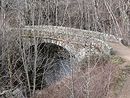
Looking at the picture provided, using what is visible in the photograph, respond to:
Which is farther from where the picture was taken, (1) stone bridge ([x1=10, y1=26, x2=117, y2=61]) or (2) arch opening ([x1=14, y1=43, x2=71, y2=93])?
(2) arch opening ([x1=14, y1=43, x2=71, y2=93])

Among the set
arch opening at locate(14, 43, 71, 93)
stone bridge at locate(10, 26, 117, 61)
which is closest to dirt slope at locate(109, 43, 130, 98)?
stone bridge at locate(10, 26, 117, 61)

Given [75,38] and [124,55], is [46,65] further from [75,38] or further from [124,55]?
[124,55]

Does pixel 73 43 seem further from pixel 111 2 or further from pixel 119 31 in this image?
pixel 111 2

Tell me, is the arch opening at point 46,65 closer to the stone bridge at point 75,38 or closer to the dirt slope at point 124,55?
the stone bridge at point 75,38

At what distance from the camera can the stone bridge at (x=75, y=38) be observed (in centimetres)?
2125

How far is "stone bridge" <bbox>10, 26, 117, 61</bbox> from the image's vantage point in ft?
69.7

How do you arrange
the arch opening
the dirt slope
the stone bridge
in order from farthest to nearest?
the arch opening, the stone bridge, the dirt slope

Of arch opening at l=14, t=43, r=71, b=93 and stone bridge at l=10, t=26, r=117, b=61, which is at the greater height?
stone bridge at l=10, t=26, r=117, b=61

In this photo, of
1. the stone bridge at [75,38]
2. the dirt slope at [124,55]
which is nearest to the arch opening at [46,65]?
the stone bridge at [75,38]

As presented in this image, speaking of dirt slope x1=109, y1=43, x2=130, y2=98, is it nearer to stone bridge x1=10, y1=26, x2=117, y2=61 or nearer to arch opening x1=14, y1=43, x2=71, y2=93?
stone bridge x1=10, y1=26, x2=117, y2=61

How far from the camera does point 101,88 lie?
16.4m

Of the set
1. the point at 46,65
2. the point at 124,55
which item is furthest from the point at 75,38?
the point at 124,55

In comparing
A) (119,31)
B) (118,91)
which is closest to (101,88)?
(118,91)

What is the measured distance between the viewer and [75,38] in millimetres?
23156
